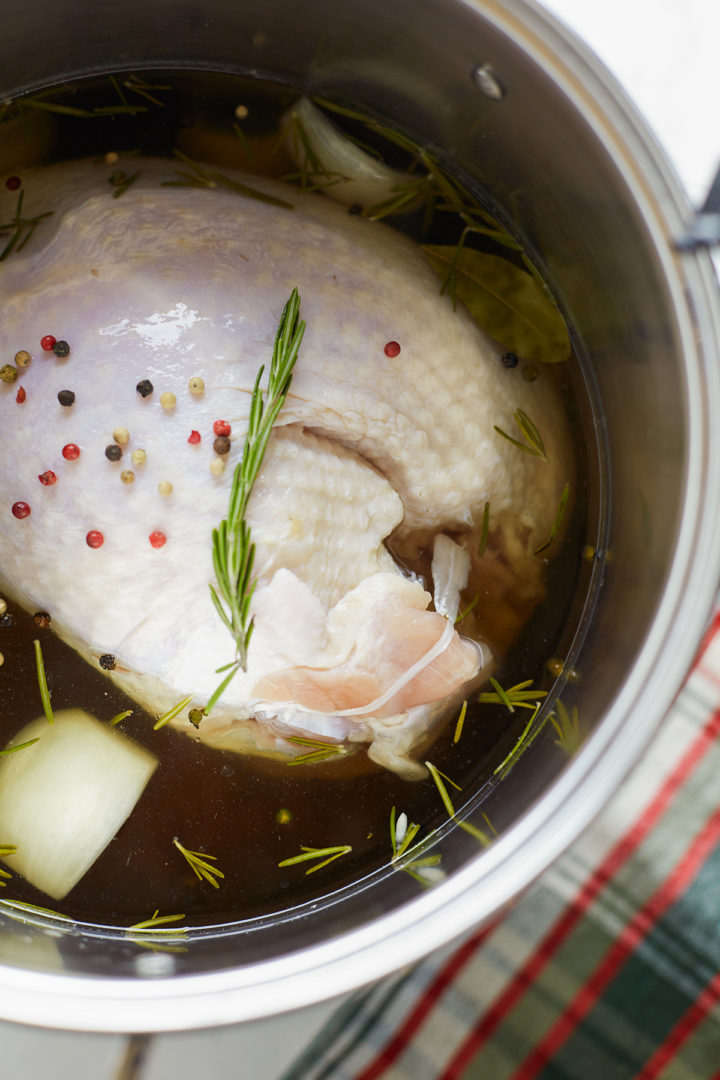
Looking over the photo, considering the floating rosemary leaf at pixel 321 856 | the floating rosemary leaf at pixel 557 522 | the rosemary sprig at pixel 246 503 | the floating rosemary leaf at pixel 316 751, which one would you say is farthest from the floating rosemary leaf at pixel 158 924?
the floating rosemary leaf at pixel 557 522

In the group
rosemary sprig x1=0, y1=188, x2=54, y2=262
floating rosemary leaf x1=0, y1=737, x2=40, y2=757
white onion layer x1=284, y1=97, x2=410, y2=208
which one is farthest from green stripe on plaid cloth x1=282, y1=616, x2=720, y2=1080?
rosemary sprig x1=0, y1=188, x2=54, y2=262

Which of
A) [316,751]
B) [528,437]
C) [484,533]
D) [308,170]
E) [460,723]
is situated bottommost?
[316,751]

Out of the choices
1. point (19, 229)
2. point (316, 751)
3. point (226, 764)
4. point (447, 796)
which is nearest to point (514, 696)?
point (447, 796)

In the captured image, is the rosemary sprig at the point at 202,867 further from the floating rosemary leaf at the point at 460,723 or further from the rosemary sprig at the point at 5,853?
the floating rosemary leaf at the point at 460,723

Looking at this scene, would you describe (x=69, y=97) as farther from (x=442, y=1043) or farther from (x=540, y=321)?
(x=442, y=1043)

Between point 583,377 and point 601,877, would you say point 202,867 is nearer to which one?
point 601,877

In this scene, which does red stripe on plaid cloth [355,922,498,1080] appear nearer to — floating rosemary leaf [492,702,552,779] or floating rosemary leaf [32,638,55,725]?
floating rosemary leaf [492,702,552,779]

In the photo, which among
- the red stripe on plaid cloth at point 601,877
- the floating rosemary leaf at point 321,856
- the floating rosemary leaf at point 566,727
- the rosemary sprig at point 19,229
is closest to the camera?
the floating rosemary leaf at point 566,727

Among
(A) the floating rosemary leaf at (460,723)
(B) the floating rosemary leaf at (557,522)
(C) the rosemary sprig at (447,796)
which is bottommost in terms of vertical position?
(C) the rosemary sprig at (447,796)
